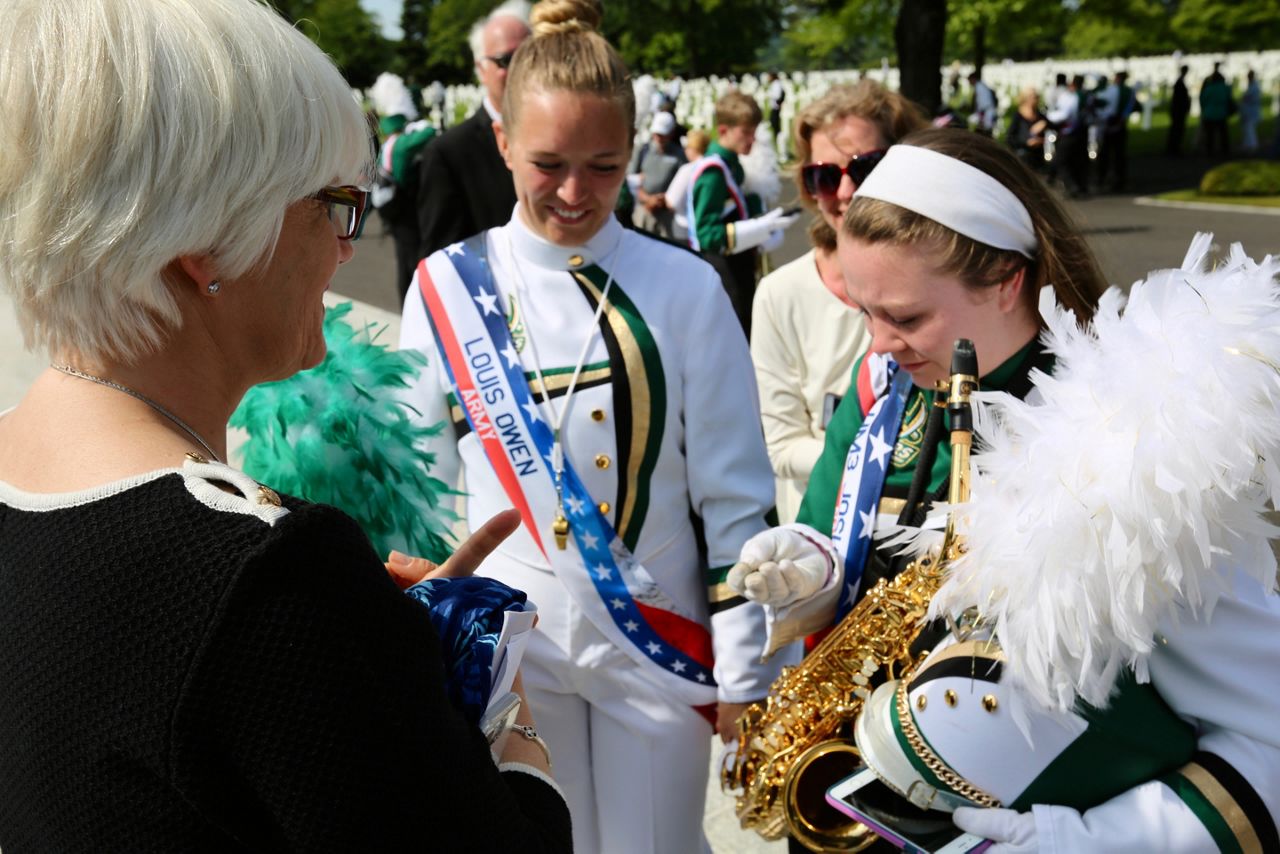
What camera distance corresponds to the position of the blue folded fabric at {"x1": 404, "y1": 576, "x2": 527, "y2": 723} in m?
1.25

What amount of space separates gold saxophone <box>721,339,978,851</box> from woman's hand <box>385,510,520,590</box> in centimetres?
63

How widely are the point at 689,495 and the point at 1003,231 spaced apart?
850 millimetres

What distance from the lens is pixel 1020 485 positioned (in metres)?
1.52

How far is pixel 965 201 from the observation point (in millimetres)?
2002

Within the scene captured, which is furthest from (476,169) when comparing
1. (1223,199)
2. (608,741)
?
(1223,199)

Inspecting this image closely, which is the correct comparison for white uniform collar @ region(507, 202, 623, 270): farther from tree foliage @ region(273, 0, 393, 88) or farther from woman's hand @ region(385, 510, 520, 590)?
tree foliage @ region(273, 0, 393, 88)

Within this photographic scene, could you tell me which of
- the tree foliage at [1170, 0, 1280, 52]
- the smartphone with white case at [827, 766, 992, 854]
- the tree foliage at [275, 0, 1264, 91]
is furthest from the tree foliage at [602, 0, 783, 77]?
the smartphone with white case at [827, 766, 992, 854]

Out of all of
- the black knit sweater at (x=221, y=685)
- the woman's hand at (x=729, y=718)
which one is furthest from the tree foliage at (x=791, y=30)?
the black knit sweater at (x=221, y=685)

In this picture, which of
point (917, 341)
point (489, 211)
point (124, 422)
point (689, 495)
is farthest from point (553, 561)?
point (489, 211)

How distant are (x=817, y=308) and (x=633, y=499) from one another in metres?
1.08

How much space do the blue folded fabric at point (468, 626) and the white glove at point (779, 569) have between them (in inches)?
25.3

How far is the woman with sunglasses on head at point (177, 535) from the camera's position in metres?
1.03

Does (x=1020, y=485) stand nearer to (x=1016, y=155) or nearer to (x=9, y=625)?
(x=1016, y=155)

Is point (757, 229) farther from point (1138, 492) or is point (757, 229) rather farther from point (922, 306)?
point (1138, 492)
